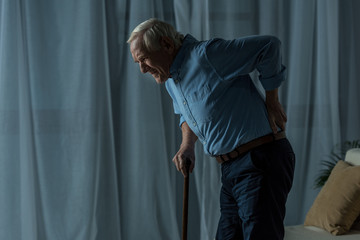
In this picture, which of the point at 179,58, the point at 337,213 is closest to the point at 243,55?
the point at 179,58

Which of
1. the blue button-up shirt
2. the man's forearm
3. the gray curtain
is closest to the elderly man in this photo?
the blue button-up shirt

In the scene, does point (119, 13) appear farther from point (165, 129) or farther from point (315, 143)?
point (315, 143)

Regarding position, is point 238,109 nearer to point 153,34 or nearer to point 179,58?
point 179,58

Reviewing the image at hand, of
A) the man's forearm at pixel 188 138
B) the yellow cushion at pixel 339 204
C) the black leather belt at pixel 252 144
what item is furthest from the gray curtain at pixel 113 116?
the black leather belt at pixel 252 144

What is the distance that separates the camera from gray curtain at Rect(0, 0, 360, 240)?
3.01 meters

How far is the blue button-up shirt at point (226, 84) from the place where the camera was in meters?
1.51

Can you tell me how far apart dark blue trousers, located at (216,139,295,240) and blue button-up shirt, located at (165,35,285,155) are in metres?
0.07

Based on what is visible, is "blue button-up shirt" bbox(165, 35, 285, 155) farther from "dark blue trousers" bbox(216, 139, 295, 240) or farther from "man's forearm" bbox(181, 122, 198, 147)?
"man's forearm" bbox(181, 122, 198, 147)

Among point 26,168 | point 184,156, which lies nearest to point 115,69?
point 26,168

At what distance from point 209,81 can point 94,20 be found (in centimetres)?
174

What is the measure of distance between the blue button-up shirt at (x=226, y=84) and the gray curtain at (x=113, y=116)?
1.54 m

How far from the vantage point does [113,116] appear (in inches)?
126

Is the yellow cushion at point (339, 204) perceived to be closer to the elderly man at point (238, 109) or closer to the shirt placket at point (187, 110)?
the elderly man at point (238, 109)

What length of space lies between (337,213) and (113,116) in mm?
1592
